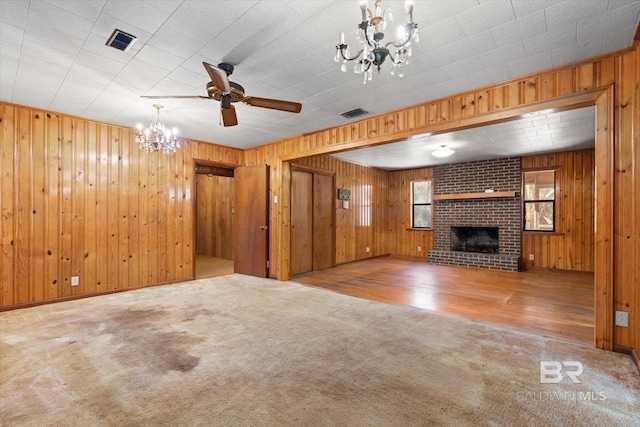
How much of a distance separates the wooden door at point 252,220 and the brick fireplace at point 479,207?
14.9 feet

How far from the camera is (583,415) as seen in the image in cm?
176

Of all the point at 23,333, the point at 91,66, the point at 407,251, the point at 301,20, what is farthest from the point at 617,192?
the point at 407,251

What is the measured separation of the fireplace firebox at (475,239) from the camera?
7.34 m

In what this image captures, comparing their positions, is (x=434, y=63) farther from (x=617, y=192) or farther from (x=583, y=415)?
(x=583, y=415)

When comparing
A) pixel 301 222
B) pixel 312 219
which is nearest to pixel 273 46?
pixel 301 222

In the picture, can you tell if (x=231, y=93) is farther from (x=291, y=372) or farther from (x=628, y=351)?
(x=628, y=351)

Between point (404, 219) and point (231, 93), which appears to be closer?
point (231, 93)

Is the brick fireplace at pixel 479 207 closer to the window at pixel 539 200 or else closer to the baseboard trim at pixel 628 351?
the window at pixel 539 200

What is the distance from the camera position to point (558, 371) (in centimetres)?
227

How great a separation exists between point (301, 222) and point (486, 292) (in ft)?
12.0

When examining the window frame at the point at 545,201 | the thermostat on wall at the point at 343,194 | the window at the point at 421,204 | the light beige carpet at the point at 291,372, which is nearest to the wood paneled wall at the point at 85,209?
the light beige carpet at the point at 291,372

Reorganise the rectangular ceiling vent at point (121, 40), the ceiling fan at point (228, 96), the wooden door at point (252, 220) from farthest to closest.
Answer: the wooden door at point (252, 220), the ceiling fan at point (228, 96), the rectangular ceiling vent at point (121, 40)

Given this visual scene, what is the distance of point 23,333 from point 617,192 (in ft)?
19.1

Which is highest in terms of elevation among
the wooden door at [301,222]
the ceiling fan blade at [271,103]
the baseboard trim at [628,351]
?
the ceiling fan blade at [271,103]
